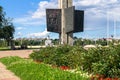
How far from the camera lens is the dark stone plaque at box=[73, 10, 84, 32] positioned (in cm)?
4871

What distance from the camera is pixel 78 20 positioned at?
49.2m

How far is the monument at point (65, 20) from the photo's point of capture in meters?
46.7

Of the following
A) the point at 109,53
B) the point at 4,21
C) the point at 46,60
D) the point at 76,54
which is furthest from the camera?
the point at 4,21

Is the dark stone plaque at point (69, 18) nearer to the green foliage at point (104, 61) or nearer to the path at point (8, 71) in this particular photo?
the path at point (8, 71)

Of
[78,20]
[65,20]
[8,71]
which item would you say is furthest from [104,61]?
[78,20]

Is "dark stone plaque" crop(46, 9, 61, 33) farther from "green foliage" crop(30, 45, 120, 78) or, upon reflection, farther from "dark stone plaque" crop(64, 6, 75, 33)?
"green foliage" crop(30, 45, 120, 78)

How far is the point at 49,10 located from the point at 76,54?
3343cm

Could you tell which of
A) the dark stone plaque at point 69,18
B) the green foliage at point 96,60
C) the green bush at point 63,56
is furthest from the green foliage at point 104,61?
the dark stone plaque at point 69,18

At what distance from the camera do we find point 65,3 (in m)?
46.7

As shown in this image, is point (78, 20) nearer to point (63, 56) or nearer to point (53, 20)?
point (53, 20)

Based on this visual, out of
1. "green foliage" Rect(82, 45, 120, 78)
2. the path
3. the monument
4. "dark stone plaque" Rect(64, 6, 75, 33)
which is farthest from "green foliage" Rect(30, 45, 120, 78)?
the monument

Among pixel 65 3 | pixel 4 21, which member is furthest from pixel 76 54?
pixel 4 21

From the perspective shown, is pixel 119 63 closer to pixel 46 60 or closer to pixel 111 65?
pixel 111 65

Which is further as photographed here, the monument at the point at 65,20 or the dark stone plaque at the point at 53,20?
the dark stone plaque at the point at 53,20
